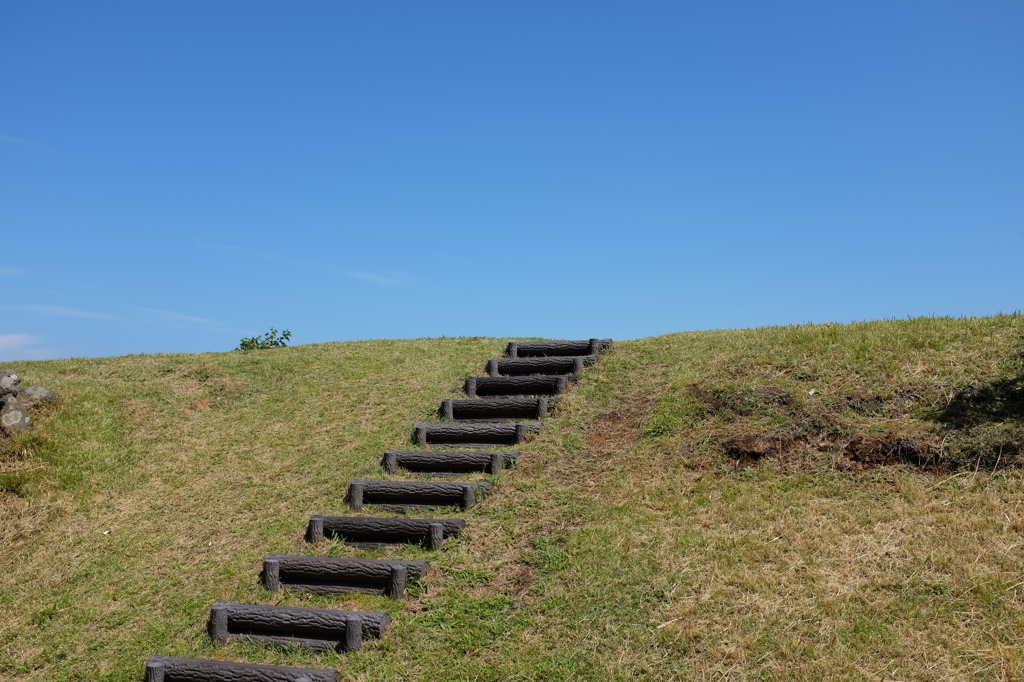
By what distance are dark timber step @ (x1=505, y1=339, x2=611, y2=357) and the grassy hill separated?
517mm

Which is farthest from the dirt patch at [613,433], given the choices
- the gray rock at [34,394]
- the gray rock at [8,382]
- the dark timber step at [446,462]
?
the gray rock at [8,382]

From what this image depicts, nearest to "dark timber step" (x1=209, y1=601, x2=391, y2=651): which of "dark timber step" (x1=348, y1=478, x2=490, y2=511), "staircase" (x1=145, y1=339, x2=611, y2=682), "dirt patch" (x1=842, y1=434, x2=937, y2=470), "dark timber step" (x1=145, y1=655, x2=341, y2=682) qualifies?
"staircase" (x1=145, y1=339, x2=611, y2=682)

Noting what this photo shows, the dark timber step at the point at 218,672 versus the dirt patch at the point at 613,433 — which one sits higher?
the dirt patch at the point at 613,433

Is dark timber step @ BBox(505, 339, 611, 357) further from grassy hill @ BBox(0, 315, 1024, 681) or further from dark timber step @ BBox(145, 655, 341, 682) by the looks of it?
dark timber step @ BBox(145, 655, 341, 682)

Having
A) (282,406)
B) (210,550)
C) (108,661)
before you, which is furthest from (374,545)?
(282,406)

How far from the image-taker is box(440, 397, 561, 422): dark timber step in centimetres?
1330

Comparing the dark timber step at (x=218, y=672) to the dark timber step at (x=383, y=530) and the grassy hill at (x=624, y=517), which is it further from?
the dark timber step at (x=383, y=530)

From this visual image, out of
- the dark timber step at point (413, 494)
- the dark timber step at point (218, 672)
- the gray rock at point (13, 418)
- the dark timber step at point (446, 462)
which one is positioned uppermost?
the gray rock at point (13, 418)

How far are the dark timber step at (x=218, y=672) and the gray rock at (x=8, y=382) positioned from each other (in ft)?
27.1

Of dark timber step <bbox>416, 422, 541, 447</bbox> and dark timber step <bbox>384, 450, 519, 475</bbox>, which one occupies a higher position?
dark timber step <bbox>416, 422, 541, 447</bbox>

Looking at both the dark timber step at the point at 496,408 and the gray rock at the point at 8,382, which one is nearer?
the dark timber step at the point at 496,408

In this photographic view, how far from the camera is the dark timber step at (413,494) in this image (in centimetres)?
1083

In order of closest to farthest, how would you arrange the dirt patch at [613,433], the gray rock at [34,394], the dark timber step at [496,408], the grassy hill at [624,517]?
the grassy hill at [624,517]
the dirt patch at [613,433]
the dark timber step at [496,408]
the gray rock at [34,394]

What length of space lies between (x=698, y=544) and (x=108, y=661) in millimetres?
7298
